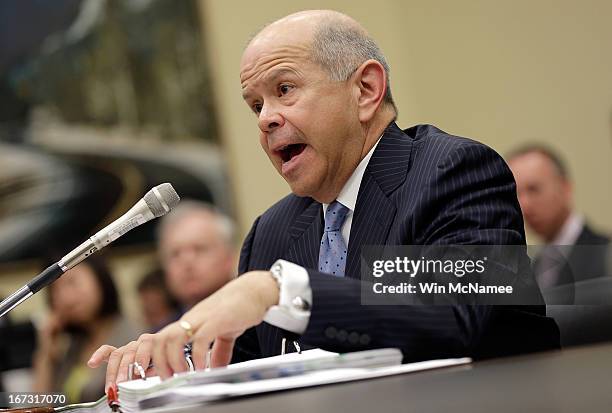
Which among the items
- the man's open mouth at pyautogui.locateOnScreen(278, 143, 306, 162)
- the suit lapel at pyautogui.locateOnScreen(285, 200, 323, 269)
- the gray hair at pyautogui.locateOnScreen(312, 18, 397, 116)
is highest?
the gray hair at pyautogui.locateOnScreen(312, 18, 397, 116)

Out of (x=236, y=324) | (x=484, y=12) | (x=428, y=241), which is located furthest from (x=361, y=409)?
(x=484, y=12)

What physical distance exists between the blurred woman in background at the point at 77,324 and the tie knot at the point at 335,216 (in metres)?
2.31

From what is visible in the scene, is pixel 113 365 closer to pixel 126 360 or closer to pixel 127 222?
pixel 126 360

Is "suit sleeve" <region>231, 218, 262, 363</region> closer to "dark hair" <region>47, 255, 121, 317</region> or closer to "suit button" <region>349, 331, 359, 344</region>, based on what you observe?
"suit button" <region>349, 331, 359, 344</region>

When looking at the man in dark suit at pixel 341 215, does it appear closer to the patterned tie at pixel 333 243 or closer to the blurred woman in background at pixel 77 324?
the patterned tie at pixel 333 243

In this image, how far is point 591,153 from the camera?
570 cm

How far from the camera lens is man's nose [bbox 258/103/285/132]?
2.20 metres

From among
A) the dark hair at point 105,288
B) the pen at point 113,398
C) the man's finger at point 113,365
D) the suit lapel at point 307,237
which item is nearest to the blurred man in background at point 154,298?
the dark hair at point 105,288

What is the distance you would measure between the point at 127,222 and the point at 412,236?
1.95 feet

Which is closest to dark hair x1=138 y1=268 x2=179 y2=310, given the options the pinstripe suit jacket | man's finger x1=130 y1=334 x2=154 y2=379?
the pinstripe suit jacket

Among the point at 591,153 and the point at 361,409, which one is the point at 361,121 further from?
the point at 591,153

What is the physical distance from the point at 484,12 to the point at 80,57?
8.87 ft

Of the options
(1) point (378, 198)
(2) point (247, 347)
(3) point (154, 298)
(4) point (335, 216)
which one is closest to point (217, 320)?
(1) point (378, 198)

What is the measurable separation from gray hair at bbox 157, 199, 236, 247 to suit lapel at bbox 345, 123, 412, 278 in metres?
2.58
